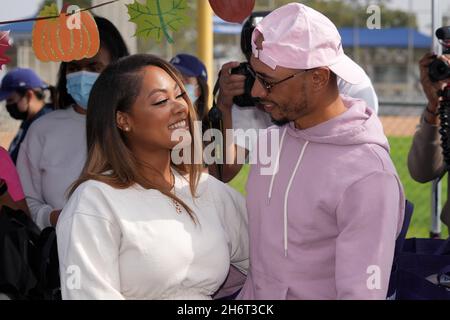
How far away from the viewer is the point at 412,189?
10359mm

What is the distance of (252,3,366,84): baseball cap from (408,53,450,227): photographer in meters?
1.25

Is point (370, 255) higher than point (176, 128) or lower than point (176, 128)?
lower

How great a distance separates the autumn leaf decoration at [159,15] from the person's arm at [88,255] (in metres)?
1.05

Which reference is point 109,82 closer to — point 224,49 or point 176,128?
point 176,128

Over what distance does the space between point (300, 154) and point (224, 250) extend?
0.43m

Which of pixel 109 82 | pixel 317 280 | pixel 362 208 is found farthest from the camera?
pixel 109 82

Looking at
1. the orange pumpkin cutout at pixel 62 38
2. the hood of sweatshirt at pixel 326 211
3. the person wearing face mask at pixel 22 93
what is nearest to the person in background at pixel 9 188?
the orange pumpkin cutout at pixel 62 38

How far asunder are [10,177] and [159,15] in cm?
95

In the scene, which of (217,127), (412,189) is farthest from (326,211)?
(412,189)

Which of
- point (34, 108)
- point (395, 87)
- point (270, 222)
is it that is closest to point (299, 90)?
point (270, 222)

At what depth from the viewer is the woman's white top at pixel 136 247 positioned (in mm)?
2439

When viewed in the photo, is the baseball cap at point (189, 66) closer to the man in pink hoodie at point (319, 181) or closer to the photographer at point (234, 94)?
the photographer at point (234, 94)

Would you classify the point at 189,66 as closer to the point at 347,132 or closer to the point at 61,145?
the point at 61,145
